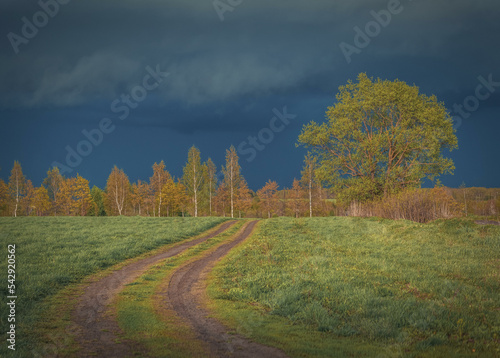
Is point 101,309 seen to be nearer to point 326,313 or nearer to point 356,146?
point 326,313

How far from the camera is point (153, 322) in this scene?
293 inches

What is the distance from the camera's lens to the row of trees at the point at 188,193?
227ft

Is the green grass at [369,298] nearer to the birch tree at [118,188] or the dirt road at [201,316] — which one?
the dirt road at [201,316]

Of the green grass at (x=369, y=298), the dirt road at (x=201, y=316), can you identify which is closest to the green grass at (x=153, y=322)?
the dirt road at (x=201, y=316)

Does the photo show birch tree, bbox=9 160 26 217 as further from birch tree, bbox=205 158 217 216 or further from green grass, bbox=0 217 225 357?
green grass, bbox=0 217 225 357

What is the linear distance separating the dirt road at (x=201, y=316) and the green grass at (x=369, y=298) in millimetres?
397

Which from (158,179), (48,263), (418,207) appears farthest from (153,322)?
(158,179)

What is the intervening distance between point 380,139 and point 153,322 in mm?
36566

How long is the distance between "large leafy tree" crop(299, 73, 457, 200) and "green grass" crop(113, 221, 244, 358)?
3260 centimetres

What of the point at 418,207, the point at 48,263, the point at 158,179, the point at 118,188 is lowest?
the point at 48,263

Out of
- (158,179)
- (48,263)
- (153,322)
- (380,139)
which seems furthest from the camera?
(158,179)

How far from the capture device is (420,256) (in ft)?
49.2

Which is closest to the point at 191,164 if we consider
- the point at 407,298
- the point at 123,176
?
the point at 123,176

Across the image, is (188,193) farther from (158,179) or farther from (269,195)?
(269,195)
